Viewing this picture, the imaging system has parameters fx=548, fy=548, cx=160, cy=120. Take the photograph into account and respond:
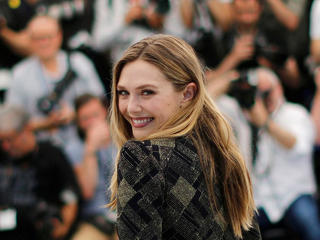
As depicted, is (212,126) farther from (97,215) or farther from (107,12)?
(107,12)

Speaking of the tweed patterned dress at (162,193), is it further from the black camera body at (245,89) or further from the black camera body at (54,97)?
the black camera body at (54,97)

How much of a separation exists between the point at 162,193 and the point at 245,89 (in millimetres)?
2899

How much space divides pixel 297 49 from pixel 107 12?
5.25ft

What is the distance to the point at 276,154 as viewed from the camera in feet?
13.3

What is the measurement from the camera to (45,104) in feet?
13.6

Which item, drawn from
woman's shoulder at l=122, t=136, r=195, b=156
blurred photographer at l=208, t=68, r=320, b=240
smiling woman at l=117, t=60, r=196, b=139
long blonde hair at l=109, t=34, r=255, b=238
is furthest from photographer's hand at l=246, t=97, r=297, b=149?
woman's shoulder at l=122, t=136, r=195, b=156

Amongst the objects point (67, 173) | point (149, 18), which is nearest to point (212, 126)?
point (67, 173)

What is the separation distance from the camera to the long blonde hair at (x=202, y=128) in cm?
140

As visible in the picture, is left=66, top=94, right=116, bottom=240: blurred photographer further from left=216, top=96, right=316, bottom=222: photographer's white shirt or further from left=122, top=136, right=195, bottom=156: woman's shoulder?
left=122, top=136, right=195, bottom=156: woman's shoulder

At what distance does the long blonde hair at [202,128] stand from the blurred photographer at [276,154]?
241 cm

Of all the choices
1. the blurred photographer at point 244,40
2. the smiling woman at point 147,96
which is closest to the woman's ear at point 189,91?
the smiling woman at point 147,96

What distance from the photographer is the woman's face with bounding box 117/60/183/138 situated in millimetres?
1397

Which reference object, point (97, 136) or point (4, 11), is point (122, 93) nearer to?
point (97, 136)

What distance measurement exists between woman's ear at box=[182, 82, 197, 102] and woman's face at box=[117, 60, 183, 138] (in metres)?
0.02
